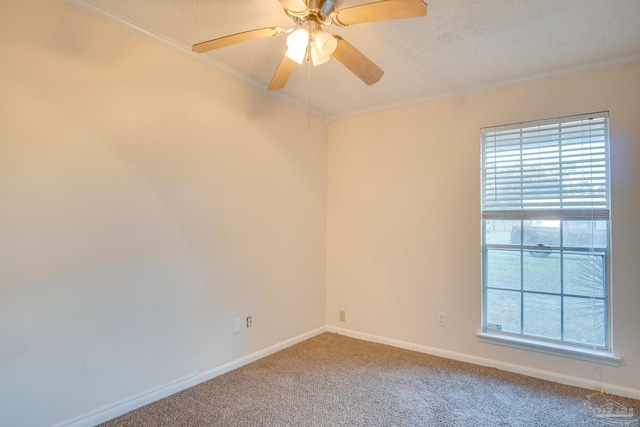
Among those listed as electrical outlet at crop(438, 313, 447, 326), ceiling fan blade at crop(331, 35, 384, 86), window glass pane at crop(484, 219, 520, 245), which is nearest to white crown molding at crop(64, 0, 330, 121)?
ceiling fan blade at crop(331, 35, 384, 86)

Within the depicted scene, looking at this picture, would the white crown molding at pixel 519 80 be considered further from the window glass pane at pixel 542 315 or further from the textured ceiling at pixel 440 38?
the window glass pane at pixel 542 315

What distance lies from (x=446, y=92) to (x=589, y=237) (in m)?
1.66

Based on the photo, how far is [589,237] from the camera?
2537mm

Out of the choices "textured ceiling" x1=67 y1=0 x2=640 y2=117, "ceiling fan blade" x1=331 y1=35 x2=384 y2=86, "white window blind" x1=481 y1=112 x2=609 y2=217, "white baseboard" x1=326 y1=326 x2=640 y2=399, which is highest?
"textured ceiling" x1=67 y1=0 x2=640 y2=117

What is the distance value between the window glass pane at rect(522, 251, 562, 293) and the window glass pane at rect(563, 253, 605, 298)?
63 mm

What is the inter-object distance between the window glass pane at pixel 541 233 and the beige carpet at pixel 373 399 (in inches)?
42.3

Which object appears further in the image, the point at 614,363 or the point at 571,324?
the point at 571,324

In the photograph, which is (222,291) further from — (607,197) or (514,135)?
(607,197)

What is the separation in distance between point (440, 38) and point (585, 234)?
6.05 ft

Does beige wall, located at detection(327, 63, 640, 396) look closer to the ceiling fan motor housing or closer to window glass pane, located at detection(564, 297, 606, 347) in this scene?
window glass pane, located at detection(564, 297, 606, 347)

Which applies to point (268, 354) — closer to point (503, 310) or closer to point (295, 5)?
point (503, 310)

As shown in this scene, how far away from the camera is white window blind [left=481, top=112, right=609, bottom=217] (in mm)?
2512

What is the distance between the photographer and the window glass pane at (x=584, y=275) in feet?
8.18

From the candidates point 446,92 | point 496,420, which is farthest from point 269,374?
point 446,92
